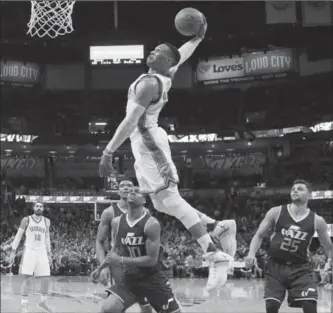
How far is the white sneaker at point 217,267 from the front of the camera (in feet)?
15.3

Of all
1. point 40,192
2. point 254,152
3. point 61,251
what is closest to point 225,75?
point 254,152

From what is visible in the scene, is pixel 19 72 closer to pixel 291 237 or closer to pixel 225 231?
pixel 291 237

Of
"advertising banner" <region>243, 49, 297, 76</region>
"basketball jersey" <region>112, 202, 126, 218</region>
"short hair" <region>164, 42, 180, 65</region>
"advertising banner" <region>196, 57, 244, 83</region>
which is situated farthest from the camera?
"advertising banner" <region>196, 57, 244, 83</region>

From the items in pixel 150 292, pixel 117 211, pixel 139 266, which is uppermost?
pixel 117 211

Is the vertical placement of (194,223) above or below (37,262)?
above

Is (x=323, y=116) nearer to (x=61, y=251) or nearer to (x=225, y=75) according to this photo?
(x=225, y=75)

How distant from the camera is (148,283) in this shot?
208 inches

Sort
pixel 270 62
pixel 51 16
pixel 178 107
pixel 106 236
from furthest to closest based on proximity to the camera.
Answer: pixel 178 107
pixel 270 62
pixel 51 16
pixel 106 236

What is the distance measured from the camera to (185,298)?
12.1m

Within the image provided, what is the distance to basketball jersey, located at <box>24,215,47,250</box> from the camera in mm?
10391

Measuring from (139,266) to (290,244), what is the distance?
1865 mm

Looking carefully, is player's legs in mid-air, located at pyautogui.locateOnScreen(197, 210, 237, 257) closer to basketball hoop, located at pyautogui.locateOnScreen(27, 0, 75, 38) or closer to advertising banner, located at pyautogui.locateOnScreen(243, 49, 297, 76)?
basketball hoop, located at pyautogui.locateOnScreen(27, 0, 75, 38)

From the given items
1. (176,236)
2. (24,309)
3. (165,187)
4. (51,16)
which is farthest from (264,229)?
(176,236)

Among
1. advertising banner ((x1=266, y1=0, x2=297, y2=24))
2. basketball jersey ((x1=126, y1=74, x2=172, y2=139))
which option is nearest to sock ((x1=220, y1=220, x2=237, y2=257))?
basketball jersey ((x1=126, y1=74, x2=172, y2=139))
